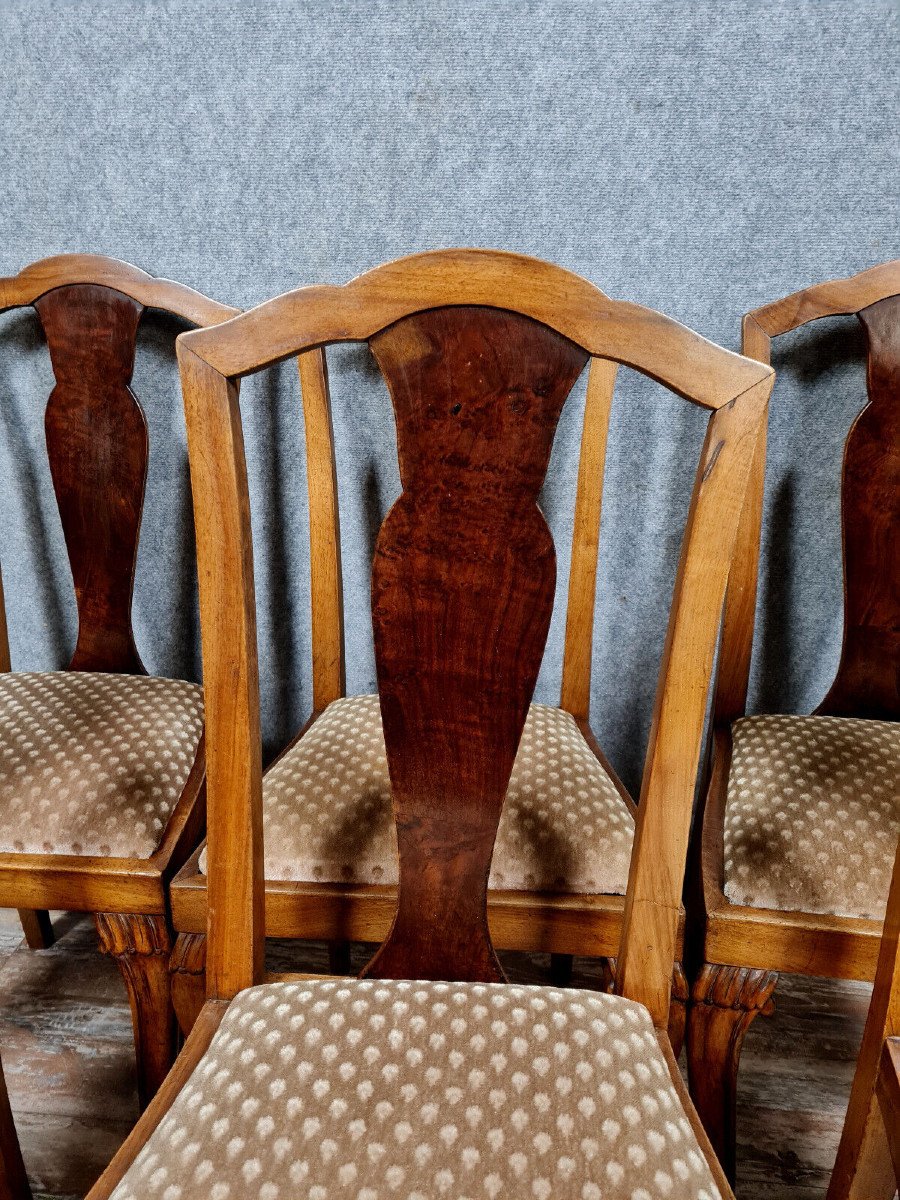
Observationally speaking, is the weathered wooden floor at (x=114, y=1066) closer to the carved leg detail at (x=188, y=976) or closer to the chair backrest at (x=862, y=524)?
the carved leg detail at (x=188, y=976)

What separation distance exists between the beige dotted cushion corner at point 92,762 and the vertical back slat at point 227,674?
0.24 m

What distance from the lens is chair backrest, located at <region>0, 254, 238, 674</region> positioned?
35.7 inches

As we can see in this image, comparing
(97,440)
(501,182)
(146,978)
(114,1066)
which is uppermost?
(501,182)

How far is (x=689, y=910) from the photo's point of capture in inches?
29.3

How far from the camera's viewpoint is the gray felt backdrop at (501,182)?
88 centimetres

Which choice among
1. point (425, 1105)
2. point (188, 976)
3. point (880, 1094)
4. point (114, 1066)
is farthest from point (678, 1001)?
point (114, 1066)

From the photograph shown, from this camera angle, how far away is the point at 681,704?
0.50m

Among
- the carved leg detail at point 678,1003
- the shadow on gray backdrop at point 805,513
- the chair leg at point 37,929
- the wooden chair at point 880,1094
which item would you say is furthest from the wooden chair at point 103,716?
the shadow on gray backdrop at point 805,513

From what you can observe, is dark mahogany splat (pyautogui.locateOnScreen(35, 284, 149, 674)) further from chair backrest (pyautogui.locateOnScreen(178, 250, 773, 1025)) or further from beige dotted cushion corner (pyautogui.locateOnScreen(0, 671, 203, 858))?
chair backrest (pyautogui.locateOnScreen(178, 250, 773, 1025))

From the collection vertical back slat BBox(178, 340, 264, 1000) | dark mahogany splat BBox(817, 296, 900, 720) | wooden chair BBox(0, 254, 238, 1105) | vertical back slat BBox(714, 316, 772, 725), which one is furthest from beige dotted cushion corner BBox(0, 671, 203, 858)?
dark mahogany splat BBox(817, 296, 900, 720)

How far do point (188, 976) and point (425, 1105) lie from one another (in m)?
0.36

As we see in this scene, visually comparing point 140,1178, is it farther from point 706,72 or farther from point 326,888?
point 706,72

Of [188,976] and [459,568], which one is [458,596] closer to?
[459,568]

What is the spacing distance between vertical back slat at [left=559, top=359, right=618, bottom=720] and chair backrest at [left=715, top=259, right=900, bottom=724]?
162mm
